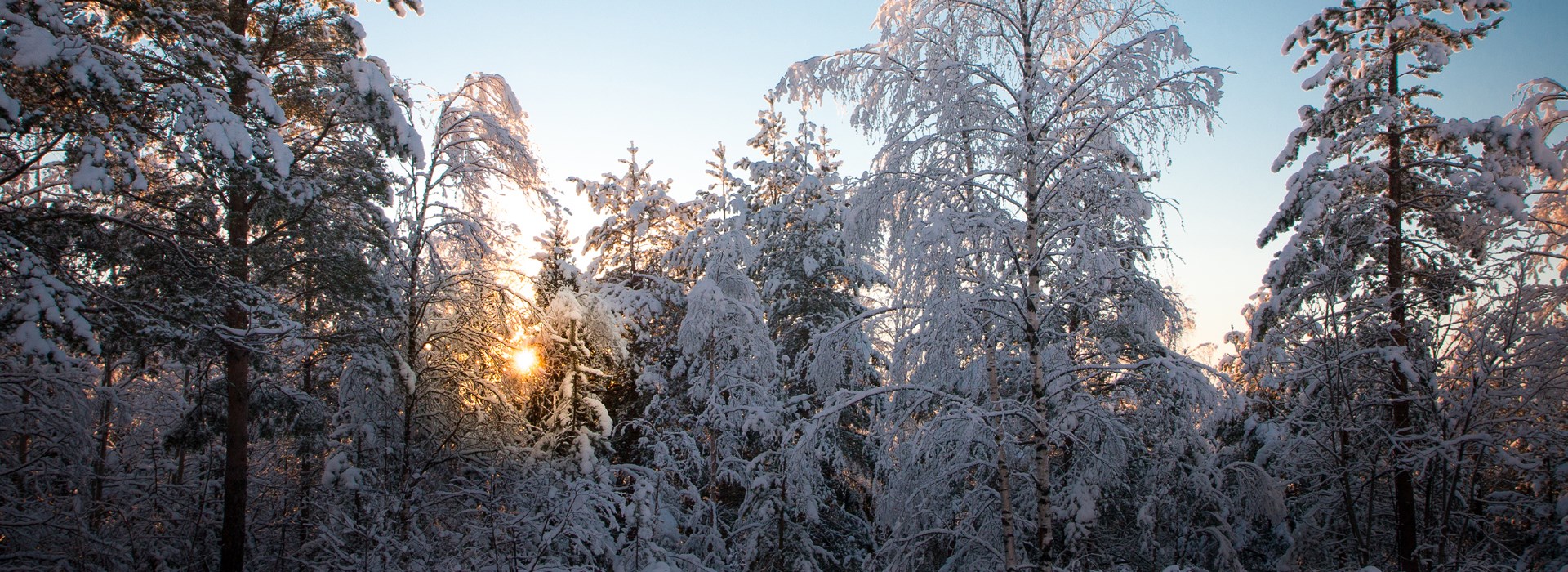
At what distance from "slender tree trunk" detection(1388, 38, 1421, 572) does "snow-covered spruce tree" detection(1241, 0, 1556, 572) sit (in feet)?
0.07

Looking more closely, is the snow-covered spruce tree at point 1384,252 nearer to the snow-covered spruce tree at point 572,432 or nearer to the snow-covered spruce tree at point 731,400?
the snow-covered spruce tree at point 731,400

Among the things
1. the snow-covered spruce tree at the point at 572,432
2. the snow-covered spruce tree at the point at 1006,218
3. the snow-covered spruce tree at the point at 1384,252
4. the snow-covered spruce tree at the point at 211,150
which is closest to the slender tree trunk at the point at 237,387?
the snow-covered spruce tree at the point at 211,150

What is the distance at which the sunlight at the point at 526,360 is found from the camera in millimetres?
11766

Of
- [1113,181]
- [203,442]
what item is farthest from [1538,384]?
[203,442]

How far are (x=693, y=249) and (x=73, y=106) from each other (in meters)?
9.11

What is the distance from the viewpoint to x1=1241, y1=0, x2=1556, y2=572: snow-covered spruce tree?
342 inches

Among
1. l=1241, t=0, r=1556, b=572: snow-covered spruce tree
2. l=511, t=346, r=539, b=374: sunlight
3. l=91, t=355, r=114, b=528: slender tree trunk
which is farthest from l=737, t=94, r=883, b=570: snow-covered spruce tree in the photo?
l=91, t=355, r=114, b=528: slender tree trunk

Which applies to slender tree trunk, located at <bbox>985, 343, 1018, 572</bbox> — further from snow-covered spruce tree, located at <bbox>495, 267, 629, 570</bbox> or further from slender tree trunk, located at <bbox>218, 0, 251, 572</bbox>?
slender tree trunk, located at <bbox>218, 0, 251, 572</bbox>

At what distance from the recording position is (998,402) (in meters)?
7.08

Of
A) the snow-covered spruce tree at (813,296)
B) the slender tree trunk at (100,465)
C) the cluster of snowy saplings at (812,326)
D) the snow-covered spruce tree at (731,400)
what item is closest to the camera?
the cluster of snowy saplings at (812,326)

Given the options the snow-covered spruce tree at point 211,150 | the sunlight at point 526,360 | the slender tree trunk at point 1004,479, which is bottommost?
the slender tree trunk at point 1004,479

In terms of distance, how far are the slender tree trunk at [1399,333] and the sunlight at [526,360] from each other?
40.7ft

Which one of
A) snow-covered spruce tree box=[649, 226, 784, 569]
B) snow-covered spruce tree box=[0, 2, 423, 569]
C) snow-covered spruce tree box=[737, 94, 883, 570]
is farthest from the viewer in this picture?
snow-covered spruce tree box=[737, 94, 883, 570]

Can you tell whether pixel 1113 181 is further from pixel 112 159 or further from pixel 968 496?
pixel 112 159
